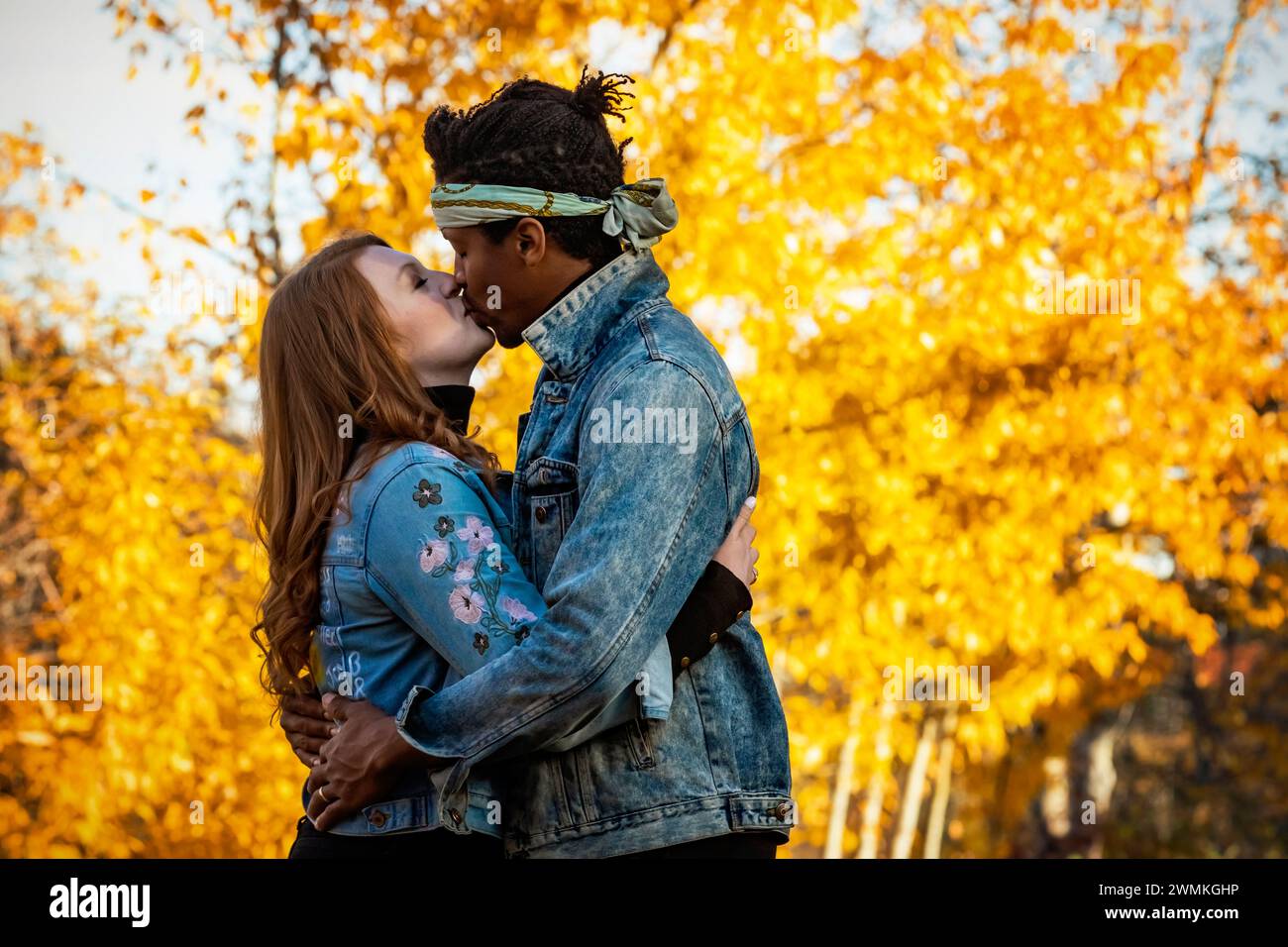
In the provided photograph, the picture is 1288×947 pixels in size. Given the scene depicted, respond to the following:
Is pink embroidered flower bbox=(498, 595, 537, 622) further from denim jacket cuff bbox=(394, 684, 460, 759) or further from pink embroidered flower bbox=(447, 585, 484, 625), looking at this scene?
denim jacket cuff bbox=(394, 684, 460, 759)

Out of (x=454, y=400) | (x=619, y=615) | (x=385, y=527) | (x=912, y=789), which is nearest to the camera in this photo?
(x=619, y=615)

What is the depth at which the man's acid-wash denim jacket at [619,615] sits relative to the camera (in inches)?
74.9

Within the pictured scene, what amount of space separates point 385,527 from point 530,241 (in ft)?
1.82

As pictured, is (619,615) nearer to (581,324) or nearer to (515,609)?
(515,609)

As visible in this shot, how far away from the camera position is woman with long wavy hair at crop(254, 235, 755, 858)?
2.07 meters

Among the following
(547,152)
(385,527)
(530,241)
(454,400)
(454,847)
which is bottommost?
(454,847)

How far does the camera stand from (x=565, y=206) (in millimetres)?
2236

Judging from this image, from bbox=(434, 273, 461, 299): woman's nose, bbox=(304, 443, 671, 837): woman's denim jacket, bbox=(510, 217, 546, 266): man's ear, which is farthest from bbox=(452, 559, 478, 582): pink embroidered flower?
bbox=(434, 273, 461, 299): woman's nose

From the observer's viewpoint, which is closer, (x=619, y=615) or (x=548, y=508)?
(x=619, y=615)

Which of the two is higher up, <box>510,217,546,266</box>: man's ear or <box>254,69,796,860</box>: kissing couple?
<box>510,217,546,266</box>: man's ear

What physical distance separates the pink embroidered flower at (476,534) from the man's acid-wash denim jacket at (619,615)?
0.42 ft

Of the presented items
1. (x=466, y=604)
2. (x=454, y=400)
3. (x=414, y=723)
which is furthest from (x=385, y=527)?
(x=454, y=400)
